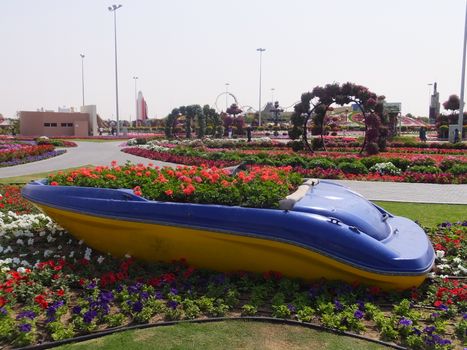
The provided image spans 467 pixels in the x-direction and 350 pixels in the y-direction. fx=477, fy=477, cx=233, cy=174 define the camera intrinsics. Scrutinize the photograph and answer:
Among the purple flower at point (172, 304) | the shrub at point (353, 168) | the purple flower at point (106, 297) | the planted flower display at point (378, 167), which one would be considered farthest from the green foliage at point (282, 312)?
the shrub at point (353, 168)

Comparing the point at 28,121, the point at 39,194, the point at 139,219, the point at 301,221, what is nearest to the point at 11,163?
the point at 39,194

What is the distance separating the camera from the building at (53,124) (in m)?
44.4

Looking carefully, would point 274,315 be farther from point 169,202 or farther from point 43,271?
point 43,271

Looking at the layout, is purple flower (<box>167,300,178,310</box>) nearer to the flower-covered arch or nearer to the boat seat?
the boat seat

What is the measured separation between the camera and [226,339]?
3.61 metres

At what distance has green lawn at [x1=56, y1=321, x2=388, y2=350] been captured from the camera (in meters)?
3.50

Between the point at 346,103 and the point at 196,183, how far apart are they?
49.2ft

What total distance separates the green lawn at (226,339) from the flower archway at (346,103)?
1653 cm

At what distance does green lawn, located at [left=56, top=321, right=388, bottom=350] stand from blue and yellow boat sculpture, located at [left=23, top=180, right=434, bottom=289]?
0.80 metres

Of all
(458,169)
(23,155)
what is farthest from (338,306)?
(23,155)

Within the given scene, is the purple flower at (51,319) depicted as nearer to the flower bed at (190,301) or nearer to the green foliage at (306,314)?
the flower bed at (190,301)

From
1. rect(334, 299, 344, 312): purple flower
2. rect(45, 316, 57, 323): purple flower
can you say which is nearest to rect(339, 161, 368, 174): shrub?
rect(334, 299, 344, 312): purple flower

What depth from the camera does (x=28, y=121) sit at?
1741 inches

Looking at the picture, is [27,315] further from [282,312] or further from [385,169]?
[385,169]
